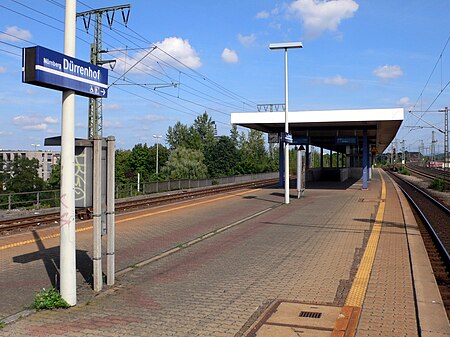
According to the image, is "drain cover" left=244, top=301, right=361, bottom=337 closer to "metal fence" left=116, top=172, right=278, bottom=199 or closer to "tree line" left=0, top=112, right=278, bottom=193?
"metal fence" left=116, top=172, right=278, bottom=199

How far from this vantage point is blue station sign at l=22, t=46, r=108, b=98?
516cm

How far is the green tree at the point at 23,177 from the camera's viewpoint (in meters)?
38.3

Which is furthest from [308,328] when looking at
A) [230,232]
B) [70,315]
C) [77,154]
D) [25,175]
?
[25,175]

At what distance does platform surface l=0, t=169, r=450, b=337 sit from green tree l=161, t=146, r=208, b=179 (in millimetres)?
48726

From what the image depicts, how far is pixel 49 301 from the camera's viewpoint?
5.58 meters

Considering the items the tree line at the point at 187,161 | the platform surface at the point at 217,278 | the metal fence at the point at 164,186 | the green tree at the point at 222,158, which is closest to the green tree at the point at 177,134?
the tree line at the point at 187,161

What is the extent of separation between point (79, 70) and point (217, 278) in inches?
139

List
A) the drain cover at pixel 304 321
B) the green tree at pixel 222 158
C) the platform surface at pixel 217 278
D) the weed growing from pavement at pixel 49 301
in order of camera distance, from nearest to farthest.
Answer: the drain cover at pixel 304 321
the platform surface at pixel 217 278
the weed growing from pavement at pixel 49 301
the green tree at pixel 222 158

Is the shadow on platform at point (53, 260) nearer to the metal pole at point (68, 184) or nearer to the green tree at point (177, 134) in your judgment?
the metal pole at point (68, 184)

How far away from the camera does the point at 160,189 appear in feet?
96.7

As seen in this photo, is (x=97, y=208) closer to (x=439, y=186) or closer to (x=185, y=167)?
(x=439, y=186)

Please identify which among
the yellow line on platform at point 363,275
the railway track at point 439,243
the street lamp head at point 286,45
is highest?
the street lamp head at point 286,45

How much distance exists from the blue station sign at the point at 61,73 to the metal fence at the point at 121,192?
12.7 metres

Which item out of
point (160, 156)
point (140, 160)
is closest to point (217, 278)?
point (160, 156)
